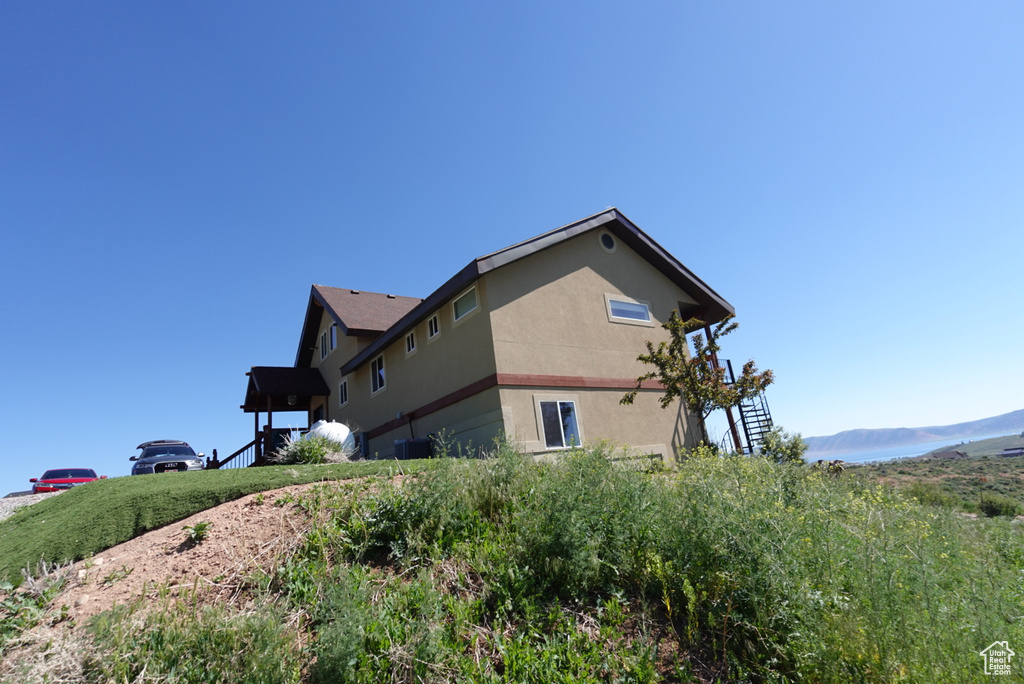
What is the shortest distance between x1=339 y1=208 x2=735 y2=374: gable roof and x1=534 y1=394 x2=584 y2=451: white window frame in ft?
10.9

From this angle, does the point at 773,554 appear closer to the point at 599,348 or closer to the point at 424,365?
the point at 599,348

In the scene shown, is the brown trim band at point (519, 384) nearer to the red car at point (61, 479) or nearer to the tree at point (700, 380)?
the tree at point (700, 380)

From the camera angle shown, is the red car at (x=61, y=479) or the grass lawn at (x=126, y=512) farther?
the red car at (x=61, y=479)

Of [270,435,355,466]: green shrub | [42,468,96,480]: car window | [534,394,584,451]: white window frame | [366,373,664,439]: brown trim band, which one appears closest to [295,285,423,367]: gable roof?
[366,373,664,439]: brown trim band

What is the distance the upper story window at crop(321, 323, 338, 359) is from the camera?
20.4 meters

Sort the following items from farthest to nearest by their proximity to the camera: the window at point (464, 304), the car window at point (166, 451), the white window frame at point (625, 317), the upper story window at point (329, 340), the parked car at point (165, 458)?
1. the upper story window at point (329, 340)
2. the car window at point (166, 451)
3. the parked car at point (165, 458)
4. the white window frame at point (625, 317)
5. the window at point (464, 304)

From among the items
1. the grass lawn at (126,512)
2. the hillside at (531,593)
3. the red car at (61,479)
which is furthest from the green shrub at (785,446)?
the red car at (61,479)

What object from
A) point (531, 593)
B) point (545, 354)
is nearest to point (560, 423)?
point (545, 354)

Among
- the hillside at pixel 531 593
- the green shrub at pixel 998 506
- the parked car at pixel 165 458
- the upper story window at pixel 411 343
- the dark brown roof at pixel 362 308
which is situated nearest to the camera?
the hillside at pixel 531 593

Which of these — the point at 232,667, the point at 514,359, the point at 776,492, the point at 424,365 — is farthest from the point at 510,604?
the point at 424,365

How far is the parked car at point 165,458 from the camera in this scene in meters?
16.4

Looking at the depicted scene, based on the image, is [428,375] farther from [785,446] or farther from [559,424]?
[785,446]

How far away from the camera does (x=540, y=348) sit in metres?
12.1

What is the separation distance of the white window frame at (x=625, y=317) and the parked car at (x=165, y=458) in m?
14.8
